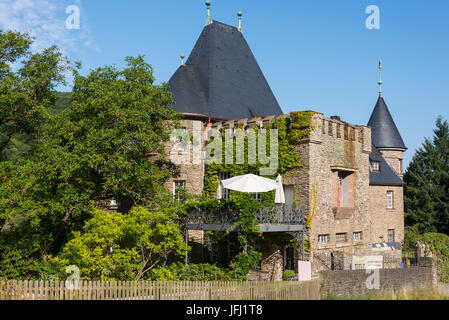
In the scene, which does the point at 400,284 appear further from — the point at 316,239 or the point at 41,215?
the point at 41,215

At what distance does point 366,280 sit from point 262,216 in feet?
16.2

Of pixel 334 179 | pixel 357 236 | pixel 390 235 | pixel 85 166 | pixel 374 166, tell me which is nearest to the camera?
pixel 85 166

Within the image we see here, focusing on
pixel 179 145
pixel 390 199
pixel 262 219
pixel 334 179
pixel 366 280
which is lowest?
pixel 366 280

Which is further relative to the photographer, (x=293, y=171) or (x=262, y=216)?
(x=293, y=171)

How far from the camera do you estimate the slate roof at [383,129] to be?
33.2 m

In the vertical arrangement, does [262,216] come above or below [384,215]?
above

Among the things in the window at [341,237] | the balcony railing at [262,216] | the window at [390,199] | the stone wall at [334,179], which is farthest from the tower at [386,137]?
the balcony railing at [262,216]

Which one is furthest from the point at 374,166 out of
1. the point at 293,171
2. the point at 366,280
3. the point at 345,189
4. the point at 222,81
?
the point at 366,280

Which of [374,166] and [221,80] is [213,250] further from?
[374,166]

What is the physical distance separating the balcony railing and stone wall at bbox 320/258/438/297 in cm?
303

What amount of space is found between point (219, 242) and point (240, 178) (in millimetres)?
4530

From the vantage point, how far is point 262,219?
18500mm

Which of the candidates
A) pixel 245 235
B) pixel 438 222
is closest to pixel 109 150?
pixel 245 235

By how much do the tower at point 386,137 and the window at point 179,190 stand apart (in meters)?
16.8
